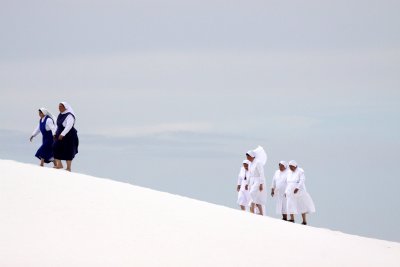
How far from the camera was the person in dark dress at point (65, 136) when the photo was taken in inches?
1093

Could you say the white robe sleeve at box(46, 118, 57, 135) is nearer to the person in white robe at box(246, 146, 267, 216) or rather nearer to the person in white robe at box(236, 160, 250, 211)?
the person in white robe at box(246, 146, 267, 216)

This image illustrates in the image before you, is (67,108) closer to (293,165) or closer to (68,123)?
(68,123)

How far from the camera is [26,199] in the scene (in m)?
22.9

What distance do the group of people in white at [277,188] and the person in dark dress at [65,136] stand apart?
5.21 m

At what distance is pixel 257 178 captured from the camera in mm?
30031

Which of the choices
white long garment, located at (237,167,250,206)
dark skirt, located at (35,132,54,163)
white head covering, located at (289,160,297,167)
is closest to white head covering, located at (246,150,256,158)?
white long garment, located at (237,167,250,206)

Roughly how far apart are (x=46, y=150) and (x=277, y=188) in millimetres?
7272

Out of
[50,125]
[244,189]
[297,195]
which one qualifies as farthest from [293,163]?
[50,125]

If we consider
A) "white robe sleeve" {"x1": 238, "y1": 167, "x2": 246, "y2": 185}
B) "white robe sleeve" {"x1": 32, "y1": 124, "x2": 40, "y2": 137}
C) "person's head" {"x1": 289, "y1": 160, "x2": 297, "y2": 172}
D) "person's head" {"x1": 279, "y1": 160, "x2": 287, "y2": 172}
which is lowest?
"white robe sleeve" {"x1": 32, "y1": 124, "x2": 40, "y2": 137}

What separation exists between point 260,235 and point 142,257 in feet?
15.7

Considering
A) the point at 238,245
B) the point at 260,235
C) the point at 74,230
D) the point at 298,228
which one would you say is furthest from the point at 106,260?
the point at 298,228

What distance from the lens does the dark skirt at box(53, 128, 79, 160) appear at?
2788cm

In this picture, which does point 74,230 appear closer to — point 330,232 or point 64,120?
point 64,120

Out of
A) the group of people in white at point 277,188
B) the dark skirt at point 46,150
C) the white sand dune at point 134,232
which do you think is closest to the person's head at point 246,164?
the group of people in white at point 277,188
